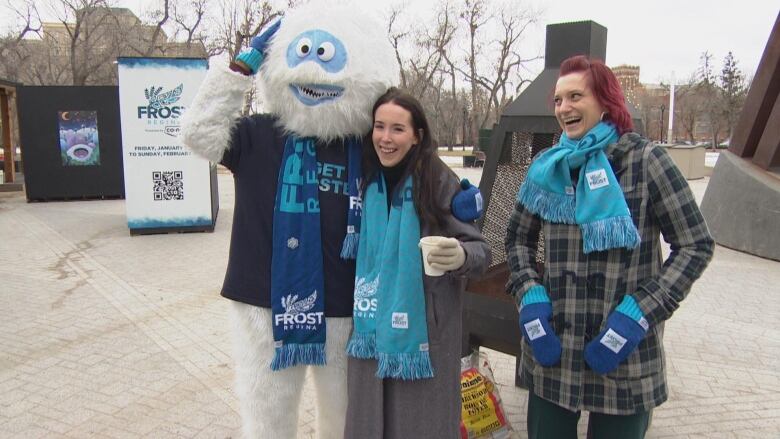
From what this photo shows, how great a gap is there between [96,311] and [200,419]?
8.67 feet

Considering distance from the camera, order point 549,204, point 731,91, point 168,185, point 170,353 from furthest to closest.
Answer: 1. point 731,91
2. point 168,185
3. point 170,353
4. point 549,204

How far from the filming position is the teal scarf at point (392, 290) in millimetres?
2045

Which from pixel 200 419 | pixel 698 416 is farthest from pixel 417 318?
pixel 698 416

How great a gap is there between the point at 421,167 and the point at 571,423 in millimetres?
1077

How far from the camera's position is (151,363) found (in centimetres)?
418

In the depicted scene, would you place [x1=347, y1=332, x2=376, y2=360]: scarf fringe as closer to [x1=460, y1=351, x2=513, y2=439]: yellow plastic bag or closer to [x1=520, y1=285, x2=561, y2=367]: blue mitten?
[x1=520, y1=285, x2=561, y2=367]: blue mitten

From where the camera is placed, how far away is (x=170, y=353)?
4.38 meters

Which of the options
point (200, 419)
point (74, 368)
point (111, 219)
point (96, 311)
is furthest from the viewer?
point (111, 219)

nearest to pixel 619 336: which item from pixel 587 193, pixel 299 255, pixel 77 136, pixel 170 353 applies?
pixel 587 193

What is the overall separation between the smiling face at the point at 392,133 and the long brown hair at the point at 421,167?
0.09ft

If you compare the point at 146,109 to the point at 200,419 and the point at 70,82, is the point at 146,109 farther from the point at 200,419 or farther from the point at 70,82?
the point at 70,82

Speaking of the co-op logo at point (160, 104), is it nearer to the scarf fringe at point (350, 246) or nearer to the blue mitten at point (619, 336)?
the scarf fringe at point (350, 246)

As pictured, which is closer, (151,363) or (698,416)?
(698,416)

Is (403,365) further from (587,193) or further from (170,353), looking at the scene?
(170,353)
